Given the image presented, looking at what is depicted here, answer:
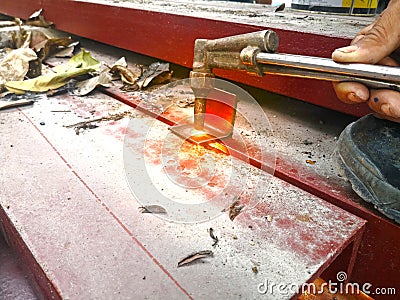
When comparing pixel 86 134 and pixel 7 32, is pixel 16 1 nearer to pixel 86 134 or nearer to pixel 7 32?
pixel 7 32

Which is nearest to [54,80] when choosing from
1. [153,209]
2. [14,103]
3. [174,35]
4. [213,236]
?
[14,103]

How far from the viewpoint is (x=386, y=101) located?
69 cm

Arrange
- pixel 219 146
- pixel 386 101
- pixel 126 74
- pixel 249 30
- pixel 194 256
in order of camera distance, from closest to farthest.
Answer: pixel 194 256, pixel 386 101, pixel 219 146, pixel 249 30, pixel 126 74

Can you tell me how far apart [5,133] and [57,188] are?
427 mm

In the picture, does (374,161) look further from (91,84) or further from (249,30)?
(91,84)

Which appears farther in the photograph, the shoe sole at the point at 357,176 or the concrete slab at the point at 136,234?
the shoe sole at the point at 357,176

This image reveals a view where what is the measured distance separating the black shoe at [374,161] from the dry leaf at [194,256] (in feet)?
1.20

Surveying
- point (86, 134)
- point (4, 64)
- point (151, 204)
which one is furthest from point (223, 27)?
point (4, 64)

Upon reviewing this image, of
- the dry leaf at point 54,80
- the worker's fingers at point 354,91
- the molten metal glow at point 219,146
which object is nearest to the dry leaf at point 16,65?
the dry leaf at point 54,80

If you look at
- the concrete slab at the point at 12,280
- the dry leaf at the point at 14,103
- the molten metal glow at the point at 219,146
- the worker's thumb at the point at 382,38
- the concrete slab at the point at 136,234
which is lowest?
the concrete slab at the point at 12,280

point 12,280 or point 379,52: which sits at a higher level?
point 379,52

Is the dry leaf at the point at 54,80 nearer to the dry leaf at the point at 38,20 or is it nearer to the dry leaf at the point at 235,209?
the dry leaf at the point at 38,20

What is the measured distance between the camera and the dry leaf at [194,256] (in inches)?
22.4

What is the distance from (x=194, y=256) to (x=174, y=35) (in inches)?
43.0
